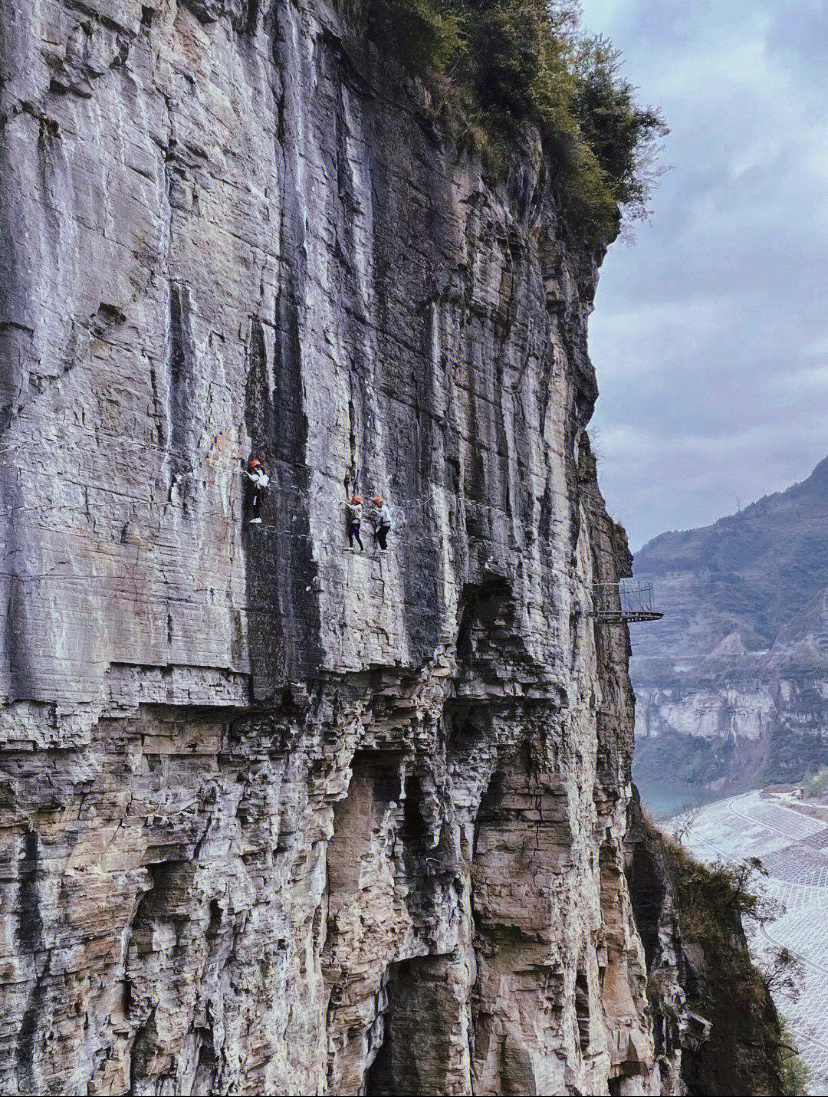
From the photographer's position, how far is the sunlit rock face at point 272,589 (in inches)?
316

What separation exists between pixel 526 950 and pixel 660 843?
11.2 meters

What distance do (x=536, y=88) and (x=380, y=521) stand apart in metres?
8.97

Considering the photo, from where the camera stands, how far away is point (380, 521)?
12.2m

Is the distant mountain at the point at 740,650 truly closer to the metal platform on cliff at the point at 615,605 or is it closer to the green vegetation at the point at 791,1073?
the green vegetation at the point at 791,1073

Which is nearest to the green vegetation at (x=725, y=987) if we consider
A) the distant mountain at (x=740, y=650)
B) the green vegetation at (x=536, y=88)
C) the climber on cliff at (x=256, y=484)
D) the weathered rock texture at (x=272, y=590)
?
the weathered rock texture at (x=272, y=590)

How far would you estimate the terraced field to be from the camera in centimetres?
3488

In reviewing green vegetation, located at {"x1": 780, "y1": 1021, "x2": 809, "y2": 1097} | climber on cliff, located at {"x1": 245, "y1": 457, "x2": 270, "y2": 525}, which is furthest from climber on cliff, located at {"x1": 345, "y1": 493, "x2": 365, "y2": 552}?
green vegetation, located at {"x1": 780, "y1": 1021, "x2": 809, "y2": 1097}

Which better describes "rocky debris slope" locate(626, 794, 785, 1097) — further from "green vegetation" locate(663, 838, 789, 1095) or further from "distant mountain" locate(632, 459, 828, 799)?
"distant mountain" locate(632, 459, 828, 799)

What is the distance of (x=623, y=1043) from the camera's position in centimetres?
1944

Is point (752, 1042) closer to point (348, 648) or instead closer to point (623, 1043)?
point (623, 1043)

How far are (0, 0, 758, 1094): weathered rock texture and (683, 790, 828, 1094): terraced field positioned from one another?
18187mm

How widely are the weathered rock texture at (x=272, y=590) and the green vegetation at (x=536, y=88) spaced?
68 centimetres

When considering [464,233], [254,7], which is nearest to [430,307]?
[464,233]

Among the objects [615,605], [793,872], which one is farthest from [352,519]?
[793,872]
